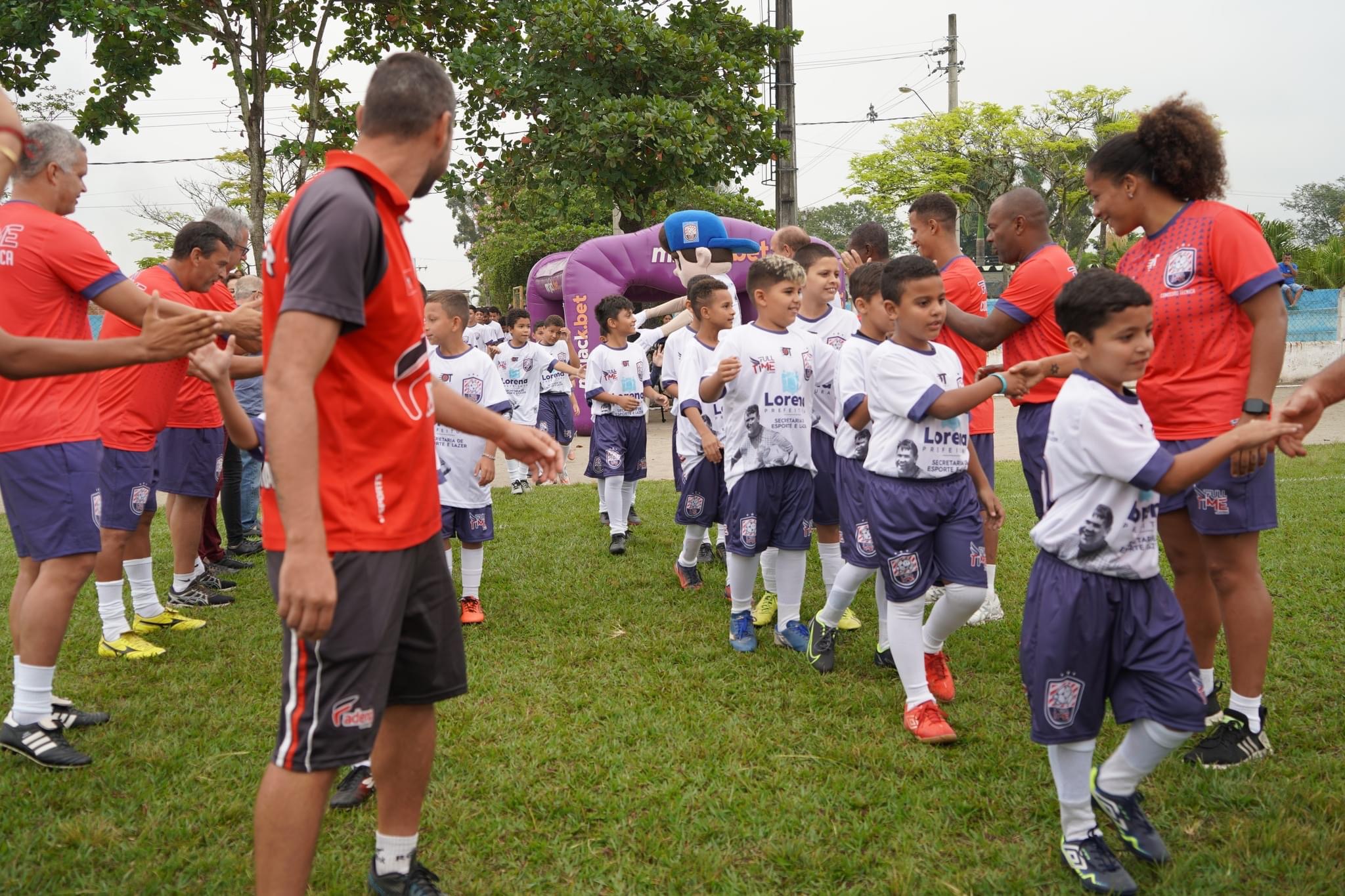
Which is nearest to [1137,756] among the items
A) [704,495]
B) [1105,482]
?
[1105,482]

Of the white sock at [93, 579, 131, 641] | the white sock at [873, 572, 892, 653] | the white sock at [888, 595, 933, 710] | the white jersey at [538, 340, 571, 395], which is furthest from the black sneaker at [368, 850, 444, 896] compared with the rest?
the white jersey at [538, 340, 571, 395]

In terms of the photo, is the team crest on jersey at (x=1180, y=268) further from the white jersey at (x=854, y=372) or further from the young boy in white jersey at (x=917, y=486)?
the white jersey at (x=854, y=372)

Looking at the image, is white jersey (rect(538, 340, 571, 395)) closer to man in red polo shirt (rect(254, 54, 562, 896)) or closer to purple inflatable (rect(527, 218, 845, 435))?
purple inflatable (rect(527, 218, 845, 435))

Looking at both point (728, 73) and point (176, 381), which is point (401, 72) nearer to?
point (176, 381)

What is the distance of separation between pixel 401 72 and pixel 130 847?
2.60 metres

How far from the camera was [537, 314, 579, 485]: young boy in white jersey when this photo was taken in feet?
38.6

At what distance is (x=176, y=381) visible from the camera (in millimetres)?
5406

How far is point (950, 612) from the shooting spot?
406cm

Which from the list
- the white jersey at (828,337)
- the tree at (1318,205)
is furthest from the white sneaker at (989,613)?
the tree at (1318,205)

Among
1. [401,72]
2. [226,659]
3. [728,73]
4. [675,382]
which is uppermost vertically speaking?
Result: [728,73]

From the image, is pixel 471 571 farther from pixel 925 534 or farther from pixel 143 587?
pixel 925 534

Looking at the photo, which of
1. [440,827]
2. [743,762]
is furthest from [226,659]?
[743,762]

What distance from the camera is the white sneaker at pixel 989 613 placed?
5.42 m

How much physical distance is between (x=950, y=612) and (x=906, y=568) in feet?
1.01
